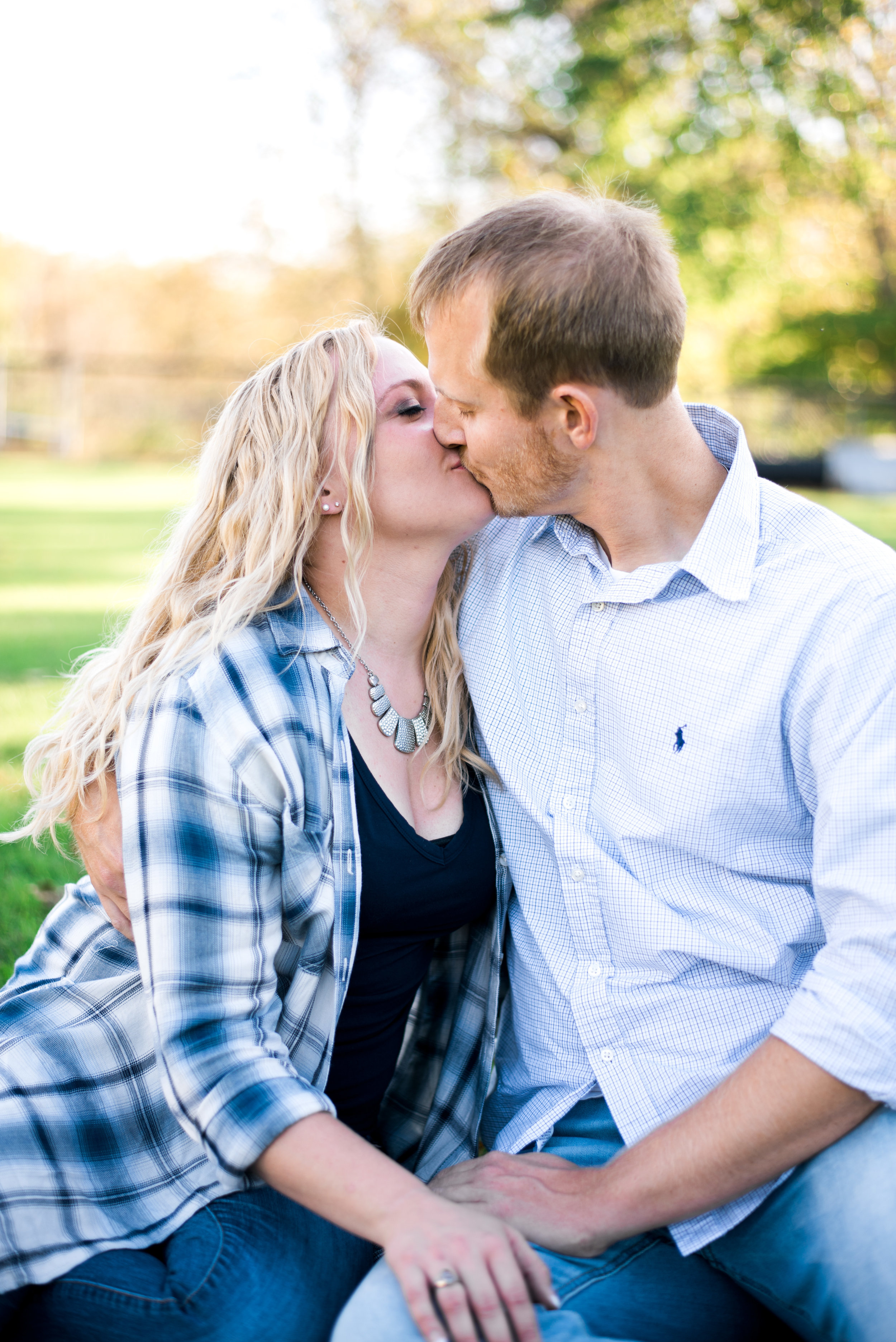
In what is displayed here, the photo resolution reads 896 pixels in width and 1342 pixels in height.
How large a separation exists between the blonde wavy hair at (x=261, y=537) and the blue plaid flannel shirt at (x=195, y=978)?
175 mm

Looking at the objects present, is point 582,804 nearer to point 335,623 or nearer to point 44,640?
point 335,623

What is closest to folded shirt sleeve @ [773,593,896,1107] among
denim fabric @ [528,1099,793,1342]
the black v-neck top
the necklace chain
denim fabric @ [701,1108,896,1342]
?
denim fabric @ [701,1108,896,1342]

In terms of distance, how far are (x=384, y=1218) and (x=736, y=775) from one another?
971mm

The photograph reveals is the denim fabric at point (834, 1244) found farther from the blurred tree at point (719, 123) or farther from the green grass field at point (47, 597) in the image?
the blurred tree at point (719, 123)

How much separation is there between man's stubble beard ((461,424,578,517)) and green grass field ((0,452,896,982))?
0.85 meters

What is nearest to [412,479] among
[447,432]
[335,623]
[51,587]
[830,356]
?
[447,432]

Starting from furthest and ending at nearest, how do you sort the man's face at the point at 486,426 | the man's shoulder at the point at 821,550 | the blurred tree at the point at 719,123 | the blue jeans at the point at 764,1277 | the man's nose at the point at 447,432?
the blurred tree at the point at 719,123 < the man's nose at the point at 447,432 < the man's face at the point at 486,426 < the man's shoulder at the point at 821,550 < the blue jeans at the point at 764,1277

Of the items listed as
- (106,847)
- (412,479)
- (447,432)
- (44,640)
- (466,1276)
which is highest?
(447,432)

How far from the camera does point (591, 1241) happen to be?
1.88m

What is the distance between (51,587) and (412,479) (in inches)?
342

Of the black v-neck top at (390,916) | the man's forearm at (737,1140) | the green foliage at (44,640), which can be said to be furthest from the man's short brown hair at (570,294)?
the green foliage at (44,640)

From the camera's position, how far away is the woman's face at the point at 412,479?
248 centimetres

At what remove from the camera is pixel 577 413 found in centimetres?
233

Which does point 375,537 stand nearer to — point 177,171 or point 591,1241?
point 591,1241
